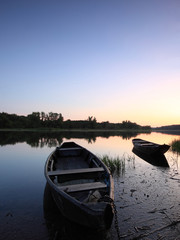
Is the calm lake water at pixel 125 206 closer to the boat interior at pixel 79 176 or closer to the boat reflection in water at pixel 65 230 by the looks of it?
the boat reflection in water at pixel 65 230

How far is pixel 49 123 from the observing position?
136375mm

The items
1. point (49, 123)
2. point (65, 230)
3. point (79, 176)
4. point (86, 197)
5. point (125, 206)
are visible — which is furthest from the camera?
point (49, 123)

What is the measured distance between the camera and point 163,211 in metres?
6.62

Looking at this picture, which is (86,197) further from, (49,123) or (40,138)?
(49,123)

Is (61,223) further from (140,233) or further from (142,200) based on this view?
(142,200)

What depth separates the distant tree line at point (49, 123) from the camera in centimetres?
12231

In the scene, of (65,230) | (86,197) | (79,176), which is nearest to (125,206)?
(86,197)

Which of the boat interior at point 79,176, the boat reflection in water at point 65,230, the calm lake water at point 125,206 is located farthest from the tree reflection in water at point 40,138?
the boat reflection in water at point 65,230

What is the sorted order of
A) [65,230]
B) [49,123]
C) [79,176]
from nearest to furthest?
[65,230], [79,176], [49,123]

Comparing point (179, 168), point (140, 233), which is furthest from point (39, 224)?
point (179, 168)

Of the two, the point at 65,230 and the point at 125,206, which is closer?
the point at 65,230

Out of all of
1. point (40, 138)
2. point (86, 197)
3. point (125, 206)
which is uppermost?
point (86, 197)

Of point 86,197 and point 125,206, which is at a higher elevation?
point 86,197

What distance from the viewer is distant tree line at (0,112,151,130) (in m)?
122
